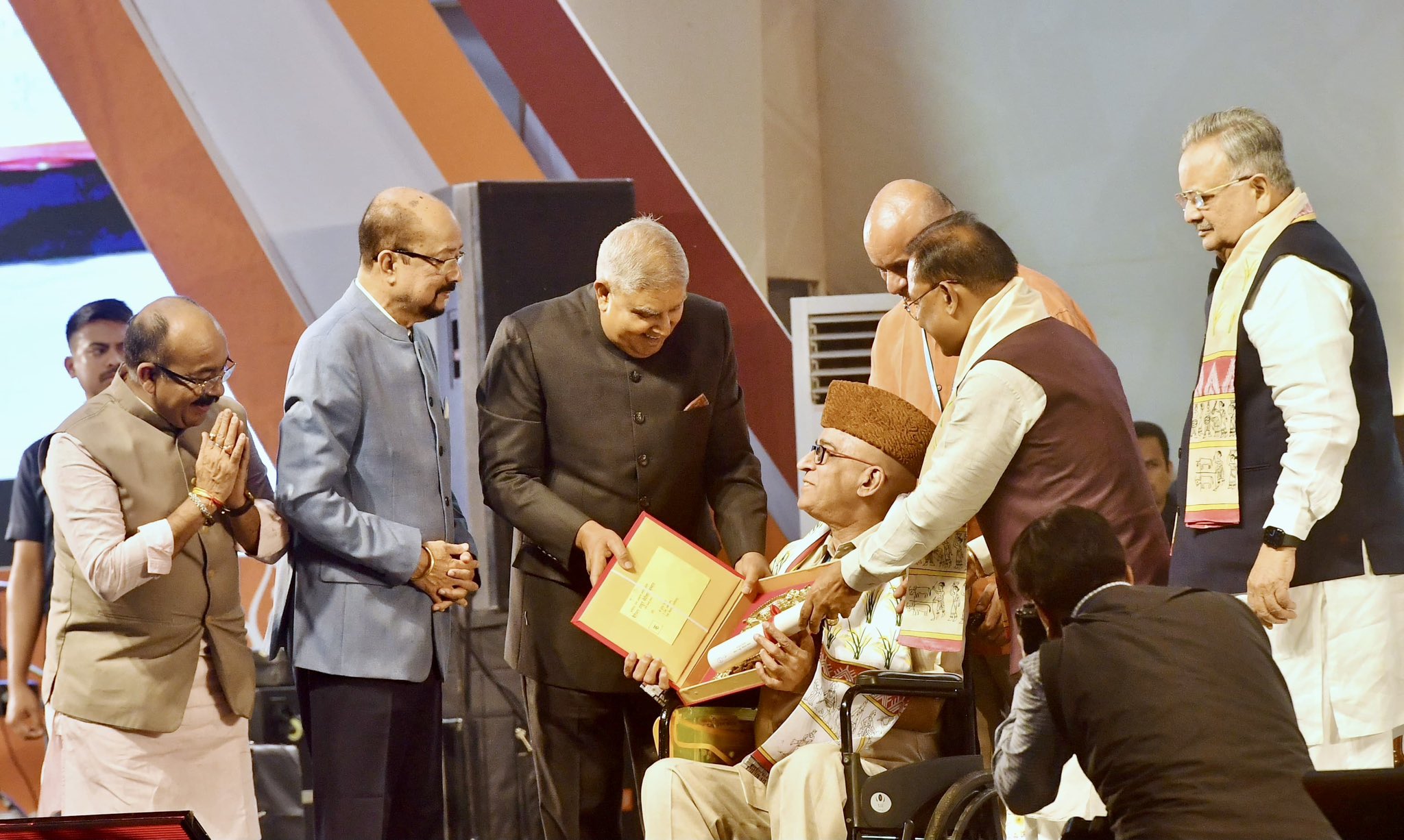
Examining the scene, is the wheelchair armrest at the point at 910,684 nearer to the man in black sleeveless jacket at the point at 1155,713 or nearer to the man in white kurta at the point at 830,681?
the man in white kurta at the point at 830,681

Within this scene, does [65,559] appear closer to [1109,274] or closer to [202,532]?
[202,532]

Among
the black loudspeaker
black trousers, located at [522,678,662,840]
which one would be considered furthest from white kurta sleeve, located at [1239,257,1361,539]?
the black loudspeaker

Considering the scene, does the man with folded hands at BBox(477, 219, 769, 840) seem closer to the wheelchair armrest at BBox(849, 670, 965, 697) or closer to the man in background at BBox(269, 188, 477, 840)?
the man in background at BBox(269, 188, 477, 840)

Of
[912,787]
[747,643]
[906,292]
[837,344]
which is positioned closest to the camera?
[912,787]

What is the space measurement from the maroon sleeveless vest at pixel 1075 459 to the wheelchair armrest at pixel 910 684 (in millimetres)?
264

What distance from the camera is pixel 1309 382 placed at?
2.65 metres

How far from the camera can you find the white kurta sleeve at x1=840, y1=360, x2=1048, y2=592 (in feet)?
8.55

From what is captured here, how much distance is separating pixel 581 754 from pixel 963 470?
1.07 meters

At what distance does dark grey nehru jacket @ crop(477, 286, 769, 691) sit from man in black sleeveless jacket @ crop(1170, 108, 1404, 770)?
3.38 feet

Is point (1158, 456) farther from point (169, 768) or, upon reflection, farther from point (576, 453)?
point (169, 768)

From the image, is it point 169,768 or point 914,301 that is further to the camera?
point 169,768

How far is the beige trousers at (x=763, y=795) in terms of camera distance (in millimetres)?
2594

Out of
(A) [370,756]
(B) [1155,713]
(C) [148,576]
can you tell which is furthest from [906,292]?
(C) [148,576]

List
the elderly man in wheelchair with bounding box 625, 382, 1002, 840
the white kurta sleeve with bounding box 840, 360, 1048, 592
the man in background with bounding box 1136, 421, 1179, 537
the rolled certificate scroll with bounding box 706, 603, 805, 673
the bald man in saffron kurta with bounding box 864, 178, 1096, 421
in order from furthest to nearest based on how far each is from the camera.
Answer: the man in background with bounding box 1136, 421, 1179, 537, the bald man in saffron kurta with bounding box 864, 178, 1096, 421, the rolled certificate scroll with bounding box 706, 603, 805, 673, the white kurta sleeve with bounding box 840, 360, 1048, 592, the elderly man in wheelchair with bounding box 625, 382, 1002, 840
